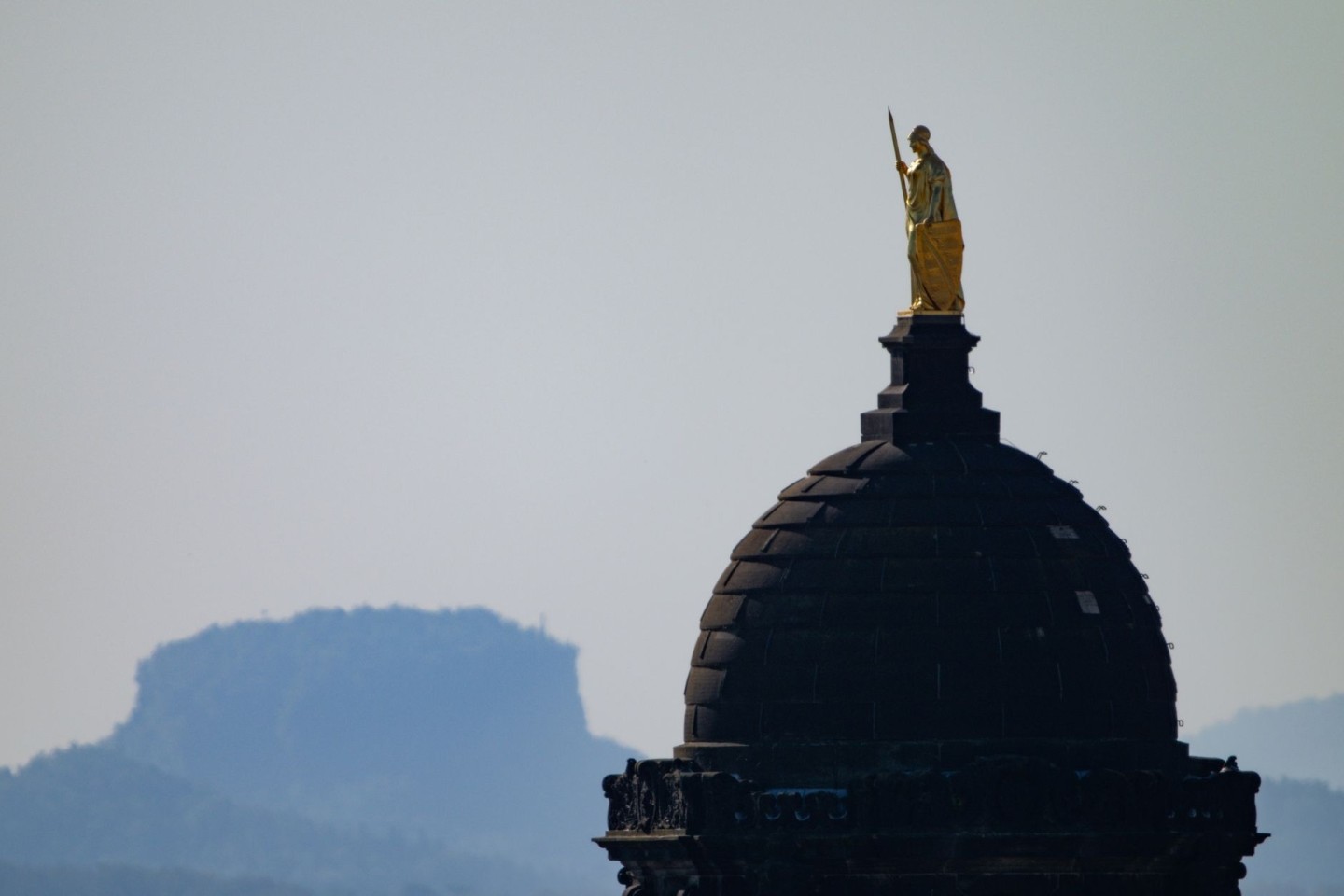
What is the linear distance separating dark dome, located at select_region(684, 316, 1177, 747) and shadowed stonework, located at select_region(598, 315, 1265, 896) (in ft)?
0.11

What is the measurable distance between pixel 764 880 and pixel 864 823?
1.88m

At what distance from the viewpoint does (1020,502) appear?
130875 mm

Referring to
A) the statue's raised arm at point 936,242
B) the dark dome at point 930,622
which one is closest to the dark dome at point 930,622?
the dark dome at point 930,622

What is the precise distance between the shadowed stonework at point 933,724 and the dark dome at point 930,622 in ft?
0.11

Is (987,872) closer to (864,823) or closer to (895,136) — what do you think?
(864,823)

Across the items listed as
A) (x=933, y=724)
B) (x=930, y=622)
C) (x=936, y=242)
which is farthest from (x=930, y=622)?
(x=936, y=242)

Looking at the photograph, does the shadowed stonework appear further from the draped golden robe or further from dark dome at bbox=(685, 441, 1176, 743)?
the draped golden robe

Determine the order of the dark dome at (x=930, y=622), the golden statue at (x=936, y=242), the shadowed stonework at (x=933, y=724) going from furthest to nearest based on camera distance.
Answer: the golden statue at (x=936, y=242), the dark dome at (x=930, y=622), the shadowed stonework at (x=933, y=724)

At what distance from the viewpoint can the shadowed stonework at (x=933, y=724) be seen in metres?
128

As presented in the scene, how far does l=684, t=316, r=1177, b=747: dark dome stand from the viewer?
128875mm

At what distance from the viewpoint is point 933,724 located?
5064 inches

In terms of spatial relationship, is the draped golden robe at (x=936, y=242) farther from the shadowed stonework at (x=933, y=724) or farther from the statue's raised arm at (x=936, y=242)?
the shadowed stonework at (x=933, y=724)

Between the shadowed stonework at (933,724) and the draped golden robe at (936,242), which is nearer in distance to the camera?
the shadowed stonework at (933,724)

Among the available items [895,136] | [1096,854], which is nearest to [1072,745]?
[1096,854]
